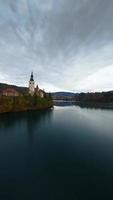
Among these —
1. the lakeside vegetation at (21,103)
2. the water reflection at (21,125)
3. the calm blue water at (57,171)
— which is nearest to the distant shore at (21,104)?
the lakeside vegetation at (21,103)

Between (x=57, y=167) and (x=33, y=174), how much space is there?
2.39 meters

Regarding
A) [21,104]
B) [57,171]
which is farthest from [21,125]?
[21,104]

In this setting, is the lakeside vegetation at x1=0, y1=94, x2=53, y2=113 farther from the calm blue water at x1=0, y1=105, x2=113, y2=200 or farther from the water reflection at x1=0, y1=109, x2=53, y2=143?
the calm blue water at x1=0, y1=105, x2=113, y2=200

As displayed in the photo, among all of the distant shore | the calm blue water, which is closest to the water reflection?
the calm blue water

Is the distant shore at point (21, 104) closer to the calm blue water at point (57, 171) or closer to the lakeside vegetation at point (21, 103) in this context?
the lakeside vegetation at point (21, 103)

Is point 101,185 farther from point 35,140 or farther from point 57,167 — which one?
point 35,140

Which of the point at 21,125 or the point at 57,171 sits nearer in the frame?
the point at 57,171

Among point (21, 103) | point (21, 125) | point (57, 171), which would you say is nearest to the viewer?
point (57, 171)

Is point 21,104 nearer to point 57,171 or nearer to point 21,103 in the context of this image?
point 21,103

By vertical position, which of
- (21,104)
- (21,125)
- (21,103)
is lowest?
(21,125)

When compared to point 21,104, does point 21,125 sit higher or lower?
lower

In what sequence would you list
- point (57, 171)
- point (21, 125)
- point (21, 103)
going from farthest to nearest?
point (21, 103) < point (21, 125) < point (57, 171)

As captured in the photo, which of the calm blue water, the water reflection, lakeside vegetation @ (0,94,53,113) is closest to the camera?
the calm blue water

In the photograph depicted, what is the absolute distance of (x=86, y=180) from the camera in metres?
11.8
